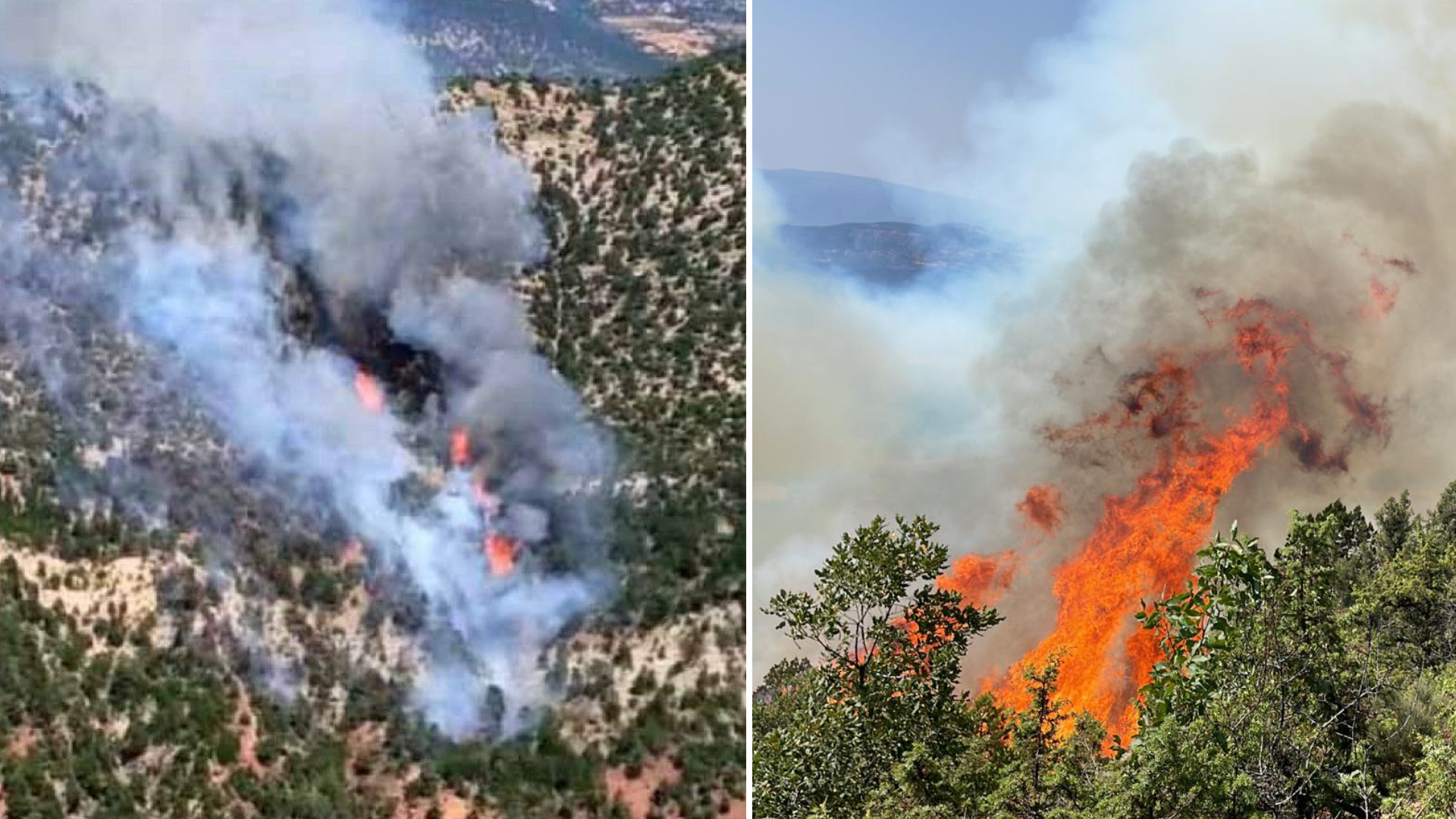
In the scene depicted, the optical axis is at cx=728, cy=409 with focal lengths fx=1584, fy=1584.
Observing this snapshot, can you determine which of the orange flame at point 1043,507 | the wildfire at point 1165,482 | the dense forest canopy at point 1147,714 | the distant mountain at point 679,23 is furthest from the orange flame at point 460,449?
the wildfire at point 1165,482

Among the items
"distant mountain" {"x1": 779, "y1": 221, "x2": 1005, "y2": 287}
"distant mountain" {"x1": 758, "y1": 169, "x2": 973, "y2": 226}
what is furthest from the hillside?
"distant mountain" {"x1": 779, "y1": 221, "x2": 1005, "y2": 287}

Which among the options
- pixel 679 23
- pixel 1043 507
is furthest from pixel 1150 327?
pixel 679 23

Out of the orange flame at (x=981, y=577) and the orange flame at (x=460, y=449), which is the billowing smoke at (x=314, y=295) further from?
the orange flame at (x=981, y=577)

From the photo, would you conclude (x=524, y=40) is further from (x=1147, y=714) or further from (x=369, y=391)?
(x=1147, y=714)

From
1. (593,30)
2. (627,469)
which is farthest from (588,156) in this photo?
(627,469)

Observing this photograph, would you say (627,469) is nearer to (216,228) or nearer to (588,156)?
(588,156)

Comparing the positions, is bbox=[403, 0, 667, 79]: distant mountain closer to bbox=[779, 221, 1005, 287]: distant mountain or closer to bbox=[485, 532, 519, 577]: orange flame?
bbox=[779, 221, 1005, 287]: distant mountain
